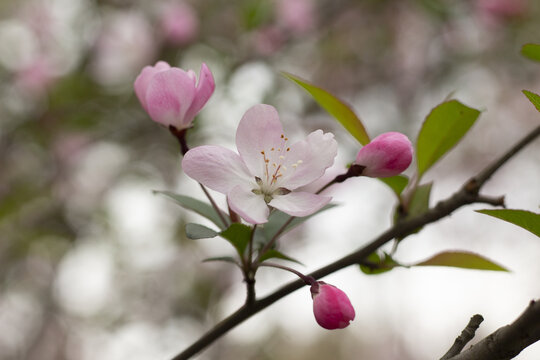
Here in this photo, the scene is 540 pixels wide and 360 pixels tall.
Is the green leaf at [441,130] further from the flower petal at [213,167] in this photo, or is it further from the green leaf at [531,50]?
the flower petal at [213,167]

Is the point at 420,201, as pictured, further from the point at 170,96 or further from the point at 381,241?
the point at 170,96

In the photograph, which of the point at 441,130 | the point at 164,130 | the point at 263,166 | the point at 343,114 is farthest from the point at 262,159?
the point at 164,130

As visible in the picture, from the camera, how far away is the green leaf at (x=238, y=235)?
552 millimetres

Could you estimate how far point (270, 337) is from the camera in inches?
153

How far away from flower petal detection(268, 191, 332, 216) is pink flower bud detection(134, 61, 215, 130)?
0.15 m

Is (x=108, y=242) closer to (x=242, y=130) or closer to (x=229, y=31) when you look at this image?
(x=229, y=31)

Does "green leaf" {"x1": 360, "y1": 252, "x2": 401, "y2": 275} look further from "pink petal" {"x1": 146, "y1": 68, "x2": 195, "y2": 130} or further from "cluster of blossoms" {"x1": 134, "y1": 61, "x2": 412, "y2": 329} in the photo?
"pink petal" {"x1": 146, "y1": 68, "x2": 195, "y2": 130}

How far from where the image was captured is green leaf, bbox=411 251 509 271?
640 mm

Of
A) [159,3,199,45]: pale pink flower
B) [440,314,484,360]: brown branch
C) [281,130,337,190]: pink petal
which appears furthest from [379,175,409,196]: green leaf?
[159,3,199,45]: pale pink flower

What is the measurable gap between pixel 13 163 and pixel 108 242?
24.3 inches

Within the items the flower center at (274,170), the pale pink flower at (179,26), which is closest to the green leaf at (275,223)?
the flower center at (274,170)

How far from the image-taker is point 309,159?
621 mm

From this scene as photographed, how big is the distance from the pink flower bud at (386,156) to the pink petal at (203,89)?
0.59 ft

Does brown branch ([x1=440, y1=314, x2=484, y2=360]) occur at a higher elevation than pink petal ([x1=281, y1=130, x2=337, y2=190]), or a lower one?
lower
